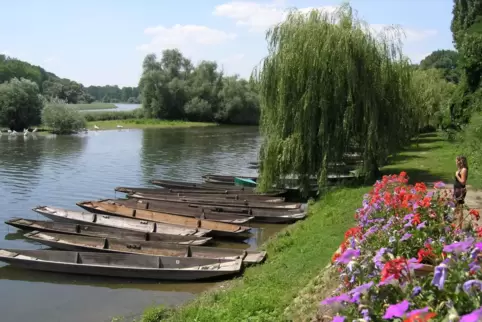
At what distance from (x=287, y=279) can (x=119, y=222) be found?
886cm

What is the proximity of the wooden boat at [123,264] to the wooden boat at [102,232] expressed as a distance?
1566 millimetres

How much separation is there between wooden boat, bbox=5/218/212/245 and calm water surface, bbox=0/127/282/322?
25.2 inches

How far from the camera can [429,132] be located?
43500 millimetres

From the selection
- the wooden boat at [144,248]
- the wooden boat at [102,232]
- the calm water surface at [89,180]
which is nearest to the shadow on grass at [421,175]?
the calm water surface at [89,180]

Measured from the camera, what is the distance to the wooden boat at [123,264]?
11.8 metres

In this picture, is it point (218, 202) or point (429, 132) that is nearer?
point (218, 202)

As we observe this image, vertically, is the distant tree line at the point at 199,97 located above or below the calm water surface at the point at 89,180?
above

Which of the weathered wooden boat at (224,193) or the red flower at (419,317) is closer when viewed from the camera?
the red flower at (419,317)

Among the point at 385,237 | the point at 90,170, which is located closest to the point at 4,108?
the point at 90,170

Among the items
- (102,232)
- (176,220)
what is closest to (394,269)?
(102,232)

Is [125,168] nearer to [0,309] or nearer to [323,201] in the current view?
[323,201]

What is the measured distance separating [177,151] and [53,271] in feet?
102

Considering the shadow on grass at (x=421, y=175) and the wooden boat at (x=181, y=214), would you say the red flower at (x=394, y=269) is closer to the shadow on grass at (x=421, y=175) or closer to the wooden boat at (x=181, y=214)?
the wooden boat at (x=181, y=214)

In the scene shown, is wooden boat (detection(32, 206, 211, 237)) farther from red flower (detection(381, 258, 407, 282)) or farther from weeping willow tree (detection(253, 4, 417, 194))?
red flower (detection(381, 258, 407, 282))
